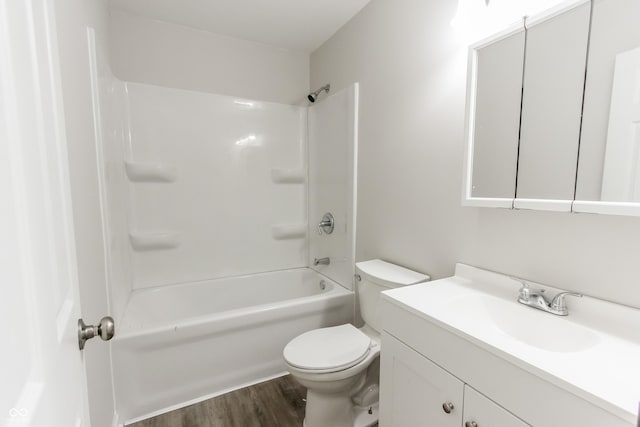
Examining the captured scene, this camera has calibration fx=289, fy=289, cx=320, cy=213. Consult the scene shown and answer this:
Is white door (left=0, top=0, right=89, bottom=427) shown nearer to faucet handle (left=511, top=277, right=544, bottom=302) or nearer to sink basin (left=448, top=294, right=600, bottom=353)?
sink basin (left=448, top=294, right=600, bottom=353)

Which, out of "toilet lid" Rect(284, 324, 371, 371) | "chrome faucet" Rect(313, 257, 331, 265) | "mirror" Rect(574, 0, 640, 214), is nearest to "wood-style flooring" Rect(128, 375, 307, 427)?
"toilet lid" Rect(284, 324, 371, 371)

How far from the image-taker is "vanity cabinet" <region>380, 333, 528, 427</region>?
2.71 ft

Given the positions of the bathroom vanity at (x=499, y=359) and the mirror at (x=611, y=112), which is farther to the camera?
the mirror at (x=611, y=112)

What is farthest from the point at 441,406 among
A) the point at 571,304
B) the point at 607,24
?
the point at 607,24

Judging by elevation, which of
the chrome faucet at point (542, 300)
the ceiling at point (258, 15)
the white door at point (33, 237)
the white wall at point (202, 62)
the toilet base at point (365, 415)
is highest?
the ceiling at point (258, 15)

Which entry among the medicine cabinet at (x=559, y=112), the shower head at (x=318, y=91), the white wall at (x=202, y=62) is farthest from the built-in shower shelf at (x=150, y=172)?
the medicine cabinet at (x=559, y=112)

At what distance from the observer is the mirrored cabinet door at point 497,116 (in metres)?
1.12

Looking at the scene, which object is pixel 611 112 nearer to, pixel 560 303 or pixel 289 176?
pixel 560 303

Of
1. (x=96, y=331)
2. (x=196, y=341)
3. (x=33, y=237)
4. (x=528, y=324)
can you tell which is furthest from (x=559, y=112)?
(x=196, y=341)

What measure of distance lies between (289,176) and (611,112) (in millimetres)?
2084

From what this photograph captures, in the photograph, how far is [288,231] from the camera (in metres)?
2.64

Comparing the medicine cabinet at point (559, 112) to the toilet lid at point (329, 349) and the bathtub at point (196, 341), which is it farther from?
the bathtub at point (196, 341)

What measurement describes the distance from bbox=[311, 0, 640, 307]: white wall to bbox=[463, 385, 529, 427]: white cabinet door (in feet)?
1.70

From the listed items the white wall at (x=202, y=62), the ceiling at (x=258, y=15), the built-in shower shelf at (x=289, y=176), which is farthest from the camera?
the built-in shower shelf at (x=289, y=176)
